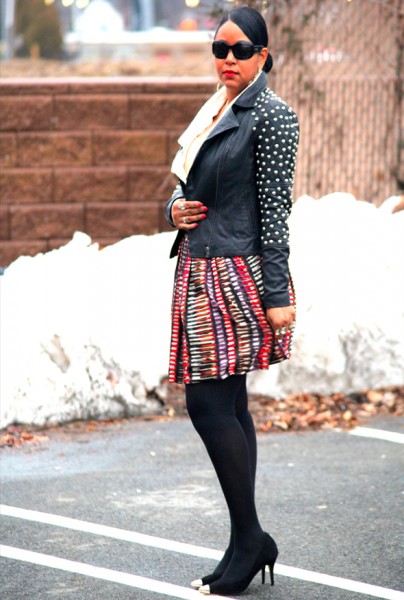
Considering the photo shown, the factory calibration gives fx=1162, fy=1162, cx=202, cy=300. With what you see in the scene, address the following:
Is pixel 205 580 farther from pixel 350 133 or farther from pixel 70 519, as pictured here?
pixel 350 133

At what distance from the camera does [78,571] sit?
4.28 meters

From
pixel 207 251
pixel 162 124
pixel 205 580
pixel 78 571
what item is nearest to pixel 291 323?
pixel 207 251

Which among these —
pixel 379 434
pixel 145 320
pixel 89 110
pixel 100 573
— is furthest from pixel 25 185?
pixel 100 573

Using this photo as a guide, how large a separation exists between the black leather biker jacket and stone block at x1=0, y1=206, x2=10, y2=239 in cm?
601

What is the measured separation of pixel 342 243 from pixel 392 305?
50cm

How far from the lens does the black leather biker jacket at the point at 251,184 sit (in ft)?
12.6

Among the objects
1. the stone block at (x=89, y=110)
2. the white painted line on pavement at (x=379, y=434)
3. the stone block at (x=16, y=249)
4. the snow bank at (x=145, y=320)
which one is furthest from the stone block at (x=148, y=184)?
the white painted line on pavement at (x=379, y=434)

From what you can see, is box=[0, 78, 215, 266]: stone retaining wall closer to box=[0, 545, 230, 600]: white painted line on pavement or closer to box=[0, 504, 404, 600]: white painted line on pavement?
box=[0, 504, 404, 600]: white painted line on pavement

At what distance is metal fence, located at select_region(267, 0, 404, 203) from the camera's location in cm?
970

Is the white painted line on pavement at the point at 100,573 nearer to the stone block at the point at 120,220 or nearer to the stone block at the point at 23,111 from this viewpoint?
the stone block at the point at 120,220

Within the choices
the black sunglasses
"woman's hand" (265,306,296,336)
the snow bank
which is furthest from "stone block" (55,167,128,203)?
"woman's hand" (265,306,296,336)

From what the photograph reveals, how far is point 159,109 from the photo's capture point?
32.6 feet

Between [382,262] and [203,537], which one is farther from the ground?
[382,262]

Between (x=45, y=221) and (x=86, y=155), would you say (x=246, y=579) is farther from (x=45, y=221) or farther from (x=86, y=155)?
(x=86, y=155)
